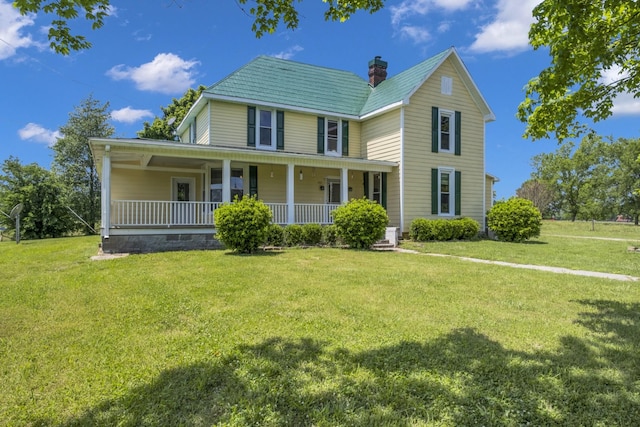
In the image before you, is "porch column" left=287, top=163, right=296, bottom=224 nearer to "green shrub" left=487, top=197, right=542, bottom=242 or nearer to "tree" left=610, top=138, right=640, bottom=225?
"green shrub" left=487, top=197, right=542, bottom=242

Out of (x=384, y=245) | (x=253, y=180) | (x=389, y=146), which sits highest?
(x=389, y=146)

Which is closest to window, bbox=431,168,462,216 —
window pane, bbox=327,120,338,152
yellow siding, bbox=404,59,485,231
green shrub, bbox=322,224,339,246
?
yellow siding, bbox=404,59,485,231

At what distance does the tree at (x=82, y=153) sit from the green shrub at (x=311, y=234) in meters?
21.6

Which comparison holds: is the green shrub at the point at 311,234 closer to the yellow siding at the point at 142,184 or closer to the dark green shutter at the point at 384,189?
the dark green shutter at the point at 384,189

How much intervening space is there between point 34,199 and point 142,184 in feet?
32.4

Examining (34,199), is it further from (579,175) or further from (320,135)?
(579,175)

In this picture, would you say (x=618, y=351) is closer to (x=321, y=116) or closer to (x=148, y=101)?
(x=321, y=116)

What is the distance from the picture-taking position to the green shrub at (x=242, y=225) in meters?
9.59

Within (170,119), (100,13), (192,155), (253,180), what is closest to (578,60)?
(100,13)

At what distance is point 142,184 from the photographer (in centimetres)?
1567

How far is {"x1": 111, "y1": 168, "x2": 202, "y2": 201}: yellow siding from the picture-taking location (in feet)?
50.3

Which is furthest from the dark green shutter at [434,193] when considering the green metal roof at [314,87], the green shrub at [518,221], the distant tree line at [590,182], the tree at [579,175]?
the tree at [579,175]

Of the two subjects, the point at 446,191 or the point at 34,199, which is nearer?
the point at 446,191

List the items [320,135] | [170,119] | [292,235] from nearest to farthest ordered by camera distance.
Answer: [292,235] → [320,135] → [170,119]
